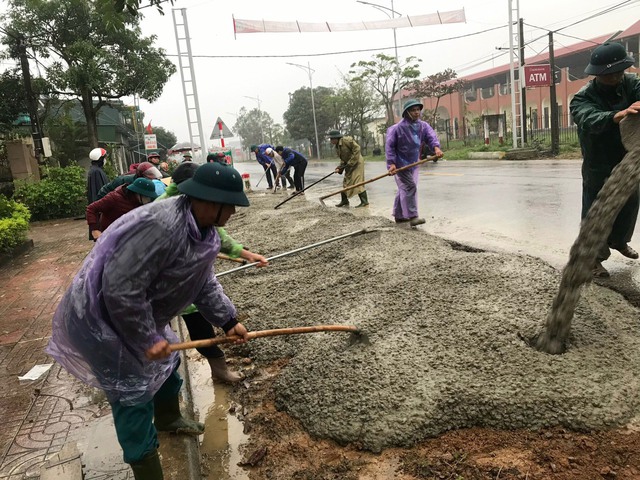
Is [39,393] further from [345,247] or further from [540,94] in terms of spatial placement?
[540,94]

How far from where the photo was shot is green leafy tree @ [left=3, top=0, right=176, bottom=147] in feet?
60.7

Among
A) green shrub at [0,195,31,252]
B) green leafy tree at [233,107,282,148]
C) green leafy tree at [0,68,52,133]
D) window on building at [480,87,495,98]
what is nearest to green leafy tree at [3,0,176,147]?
green leafy tree at [0,68,52,133]

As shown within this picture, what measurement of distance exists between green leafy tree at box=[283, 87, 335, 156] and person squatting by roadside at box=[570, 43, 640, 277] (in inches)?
1786

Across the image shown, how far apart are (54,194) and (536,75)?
1713 cm

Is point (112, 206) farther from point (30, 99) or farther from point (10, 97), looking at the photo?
point (10, 97)

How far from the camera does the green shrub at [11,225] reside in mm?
8289

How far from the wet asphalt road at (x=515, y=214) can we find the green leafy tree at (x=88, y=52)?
12.4m

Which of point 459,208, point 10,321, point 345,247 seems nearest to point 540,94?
point 459,208

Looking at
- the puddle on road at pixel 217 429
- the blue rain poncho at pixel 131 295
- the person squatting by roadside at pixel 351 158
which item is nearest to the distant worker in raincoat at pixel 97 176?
the person squatting by roadside at pixel 351 158

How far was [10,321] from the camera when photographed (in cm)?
508

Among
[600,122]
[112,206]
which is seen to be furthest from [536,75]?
[112,206]

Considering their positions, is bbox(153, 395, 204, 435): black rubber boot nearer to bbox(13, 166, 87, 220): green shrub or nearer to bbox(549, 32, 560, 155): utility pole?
bbox(13, 166, 87, 220): green shrub

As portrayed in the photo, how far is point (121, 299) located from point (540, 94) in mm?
34120

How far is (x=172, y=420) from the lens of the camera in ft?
8.92
